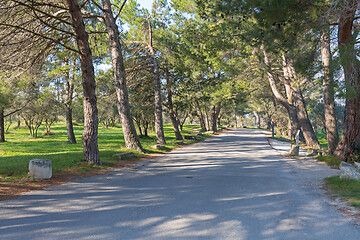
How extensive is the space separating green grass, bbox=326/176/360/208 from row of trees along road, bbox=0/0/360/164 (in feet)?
8.82

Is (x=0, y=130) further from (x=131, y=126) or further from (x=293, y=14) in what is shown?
(x=293, y=14)

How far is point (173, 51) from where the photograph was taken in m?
21.1

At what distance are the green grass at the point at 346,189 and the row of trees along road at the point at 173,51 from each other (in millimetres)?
2689

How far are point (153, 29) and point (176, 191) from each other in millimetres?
18160

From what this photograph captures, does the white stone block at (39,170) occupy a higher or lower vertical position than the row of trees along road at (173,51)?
lower

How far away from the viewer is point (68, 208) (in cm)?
521

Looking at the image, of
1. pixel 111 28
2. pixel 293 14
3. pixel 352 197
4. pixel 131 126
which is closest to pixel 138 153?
pixel 131 126

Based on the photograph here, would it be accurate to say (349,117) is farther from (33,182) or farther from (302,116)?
(33,182)

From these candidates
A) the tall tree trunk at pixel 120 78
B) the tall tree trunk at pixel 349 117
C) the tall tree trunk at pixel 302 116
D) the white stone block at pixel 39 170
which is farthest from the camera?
the tall tree trunk at pixel 302 116

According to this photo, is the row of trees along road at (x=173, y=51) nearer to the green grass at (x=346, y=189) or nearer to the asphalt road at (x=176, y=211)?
the green grass at (x=346, y=189)

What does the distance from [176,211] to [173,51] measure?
17337 millimetres

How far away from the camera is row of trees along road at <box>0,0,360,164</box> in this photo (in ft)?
32.7

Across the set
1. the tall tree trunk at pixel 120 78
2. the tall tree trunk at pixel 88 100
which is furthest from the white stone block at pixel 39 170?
the tall tree trunk at pixel 120 78

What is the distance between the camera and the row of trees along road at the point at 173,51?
9.95 meters
